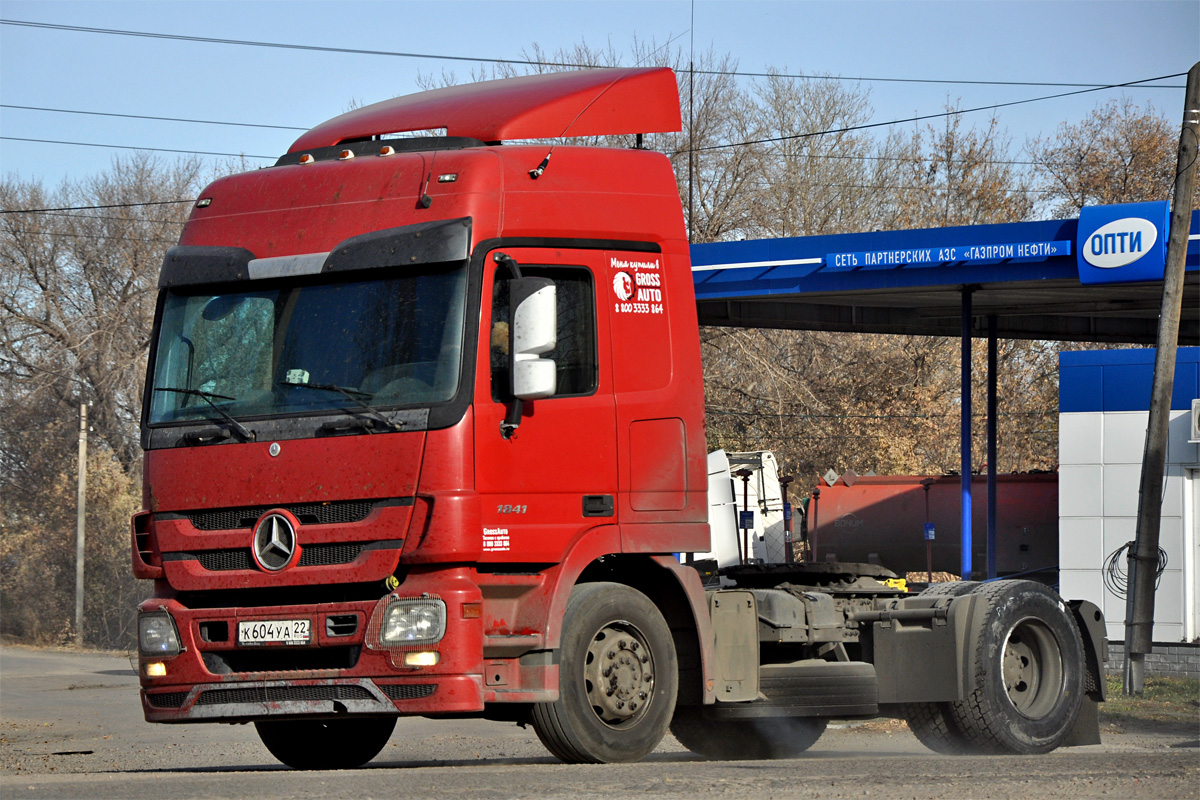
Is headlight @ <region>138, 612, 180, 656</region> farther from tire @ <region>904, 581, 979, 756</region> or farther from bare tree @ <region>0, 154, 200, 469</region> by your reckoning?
bare tree @ <region>0, 154, 200, 469</region>

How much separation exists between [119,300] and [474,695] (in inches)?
1698

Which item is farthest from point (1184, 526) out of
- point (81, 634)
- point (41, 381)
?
point (41, 381)

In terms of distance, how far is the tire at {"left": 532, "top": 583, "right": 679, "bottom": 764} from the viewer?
810 cm

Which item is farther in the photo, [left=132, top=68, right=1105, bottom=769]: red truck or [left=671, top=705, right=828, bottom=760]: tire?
[left=671, top=705, right=828, bottom=760]: tire

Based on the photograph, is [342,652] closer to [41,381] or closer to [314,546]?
[314,546]

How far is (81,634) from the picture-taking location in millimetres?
40406

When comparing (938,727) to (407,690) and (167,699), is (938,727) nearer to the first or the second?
(407,690)

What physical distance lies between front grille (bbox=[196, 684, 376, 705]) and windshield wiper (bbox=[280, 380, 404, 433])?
4.42ft

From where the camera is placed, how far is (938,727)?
10195 millimetres

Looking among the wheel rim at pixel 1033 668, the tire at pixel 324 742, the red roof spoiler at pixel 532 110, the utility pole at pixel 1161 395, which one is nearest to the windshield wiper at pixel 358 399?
the red roof spoiler at pixel 532 110

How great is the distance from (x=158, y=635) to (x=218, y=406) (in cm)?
131

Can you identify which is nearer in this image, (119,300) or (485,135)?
(485,135)

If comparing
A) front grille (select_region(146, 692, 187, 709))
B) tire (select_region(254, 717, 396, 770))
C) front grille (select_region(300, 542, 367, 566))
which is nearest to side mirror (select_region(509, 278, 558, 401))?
front grille (select_region(300, 542, 367, 566))

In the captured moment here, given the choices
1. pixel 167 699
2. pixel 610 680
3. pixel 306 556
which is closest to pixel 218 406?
pixel 306 556
